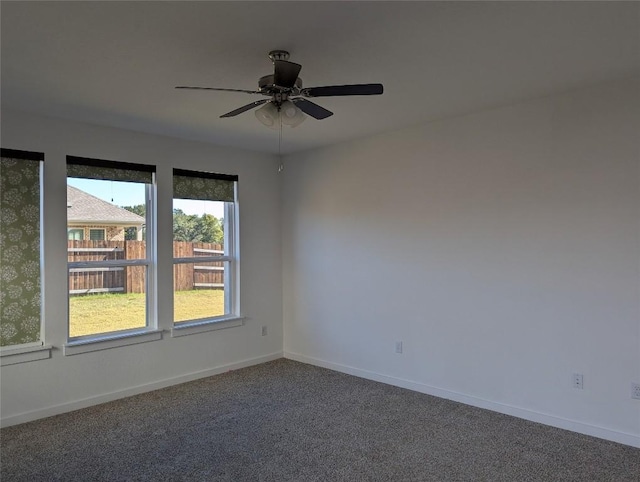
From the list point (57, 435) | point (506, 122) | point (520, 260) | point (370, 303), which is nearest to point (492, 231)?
point (520, 260)

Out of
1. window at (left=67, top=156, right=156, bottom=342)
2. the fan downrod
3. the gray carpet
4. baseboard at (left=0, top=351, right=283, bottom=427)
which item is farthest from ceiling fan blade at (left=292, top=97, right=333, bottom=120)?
baseboard at (left=0, top=351, right=283, bottom=427)

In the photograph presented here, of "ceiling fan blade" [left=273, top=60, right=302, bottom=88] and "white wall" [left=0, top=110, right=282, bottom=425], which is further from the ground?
"ceiling fan blade" [left=273, top=60, right=302, bottom=88]

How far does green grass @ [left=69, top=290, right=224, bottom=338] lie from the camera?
13.0 feet

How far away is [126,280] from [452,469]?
3.21m

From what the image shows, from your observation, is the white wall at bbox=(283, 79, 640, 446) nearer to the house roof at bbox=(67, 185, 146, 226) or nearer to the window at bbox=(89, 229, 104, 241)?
the house roof at bbox=(67, 185, 146, 226)

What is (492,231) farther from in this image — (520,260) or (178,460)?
(178,460)

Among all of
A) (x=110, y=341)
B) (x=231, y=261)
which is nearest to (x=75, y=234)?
(x=110, y=341)

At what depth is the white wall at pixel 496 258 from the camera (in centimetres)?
312

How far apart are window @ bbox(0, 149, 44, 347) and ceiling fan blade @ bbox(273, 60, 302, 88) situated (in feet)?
7.95

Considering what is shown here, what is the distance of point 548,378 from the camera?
3.40 meters

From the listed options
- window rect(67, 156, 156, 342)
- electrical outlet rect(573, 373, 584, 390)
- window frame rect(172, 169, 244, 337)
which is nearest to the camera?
electrical outlet rect(573, 373, 584, 390)

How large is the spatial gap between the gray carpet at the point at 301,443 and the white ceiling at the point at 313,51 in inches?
97.1

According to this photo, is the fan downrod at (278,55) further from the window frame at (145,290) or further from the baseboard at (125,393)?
the baseboard at (125,393)

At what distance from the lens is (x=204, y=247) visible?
16.0 ft
